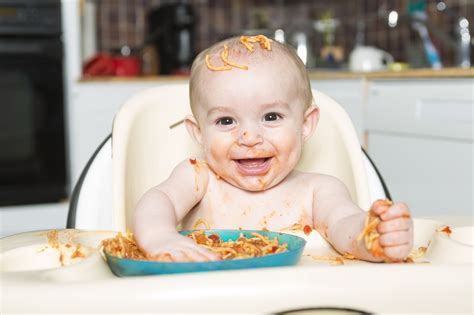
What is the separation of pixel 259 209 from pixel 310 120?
0.51ft

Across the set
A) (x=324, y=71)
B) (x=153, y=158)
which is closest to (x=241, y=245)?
(x=153, y=158)

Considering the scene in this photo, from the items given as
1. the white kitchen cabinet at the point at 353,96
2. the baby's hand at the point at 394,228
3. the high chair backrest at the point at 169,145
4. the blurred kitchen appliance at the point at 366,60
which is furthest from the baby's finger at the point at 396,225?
the blurred kitchen appliance at the point at 366,60

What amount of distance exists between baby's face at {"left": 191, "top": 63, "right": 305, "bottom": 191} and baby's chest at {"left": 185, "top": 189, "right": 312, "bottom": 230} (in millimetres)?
57

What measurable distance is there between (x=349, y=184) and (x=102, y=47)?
2.50m

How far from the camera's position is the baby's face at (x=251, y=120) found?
3.08 ft

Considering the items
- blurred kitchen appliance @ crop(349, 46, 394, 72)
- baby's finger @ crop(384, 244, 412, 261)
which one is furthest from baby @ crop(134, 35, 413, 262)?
blurred kitchen appliance @ crop(349, 46, 394, 72)

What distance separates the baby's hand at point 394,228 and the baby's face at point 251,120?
0.27 metres

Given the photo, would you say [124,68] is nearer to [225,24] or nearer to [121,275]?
[225,24]

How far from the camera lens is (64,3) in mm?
2764

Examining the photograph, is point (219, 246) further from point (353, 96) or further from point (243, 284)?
point (353, 96)

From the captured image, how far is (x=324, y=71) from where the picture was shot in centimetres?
270

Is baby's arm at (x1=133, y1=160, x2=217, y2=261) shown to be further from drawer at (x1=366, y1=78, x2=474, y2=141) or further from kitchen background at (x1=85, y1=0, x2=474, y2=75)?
kitchen background at (x1=85, y1=0, x2=474, y2=75)

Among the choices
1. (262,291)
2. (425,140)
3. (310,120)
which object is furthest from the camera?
(425,140)

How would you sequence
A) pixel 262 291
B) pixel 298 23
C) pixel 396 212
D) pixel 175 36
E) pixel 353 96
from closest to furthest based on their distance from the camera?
pixel 262 291 → pixel 396 212 → pixel 353 96 → pixel 175 36 → pixel 298 23
